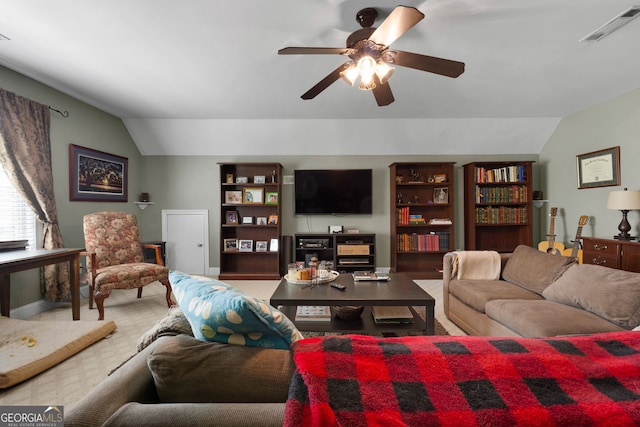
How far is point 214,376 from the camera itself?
0.77 metres

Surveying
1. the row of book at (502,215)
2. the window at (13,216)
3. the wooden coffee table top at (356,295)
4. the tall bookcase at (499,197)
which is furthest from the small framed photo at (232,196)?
the row of book at (502,215)

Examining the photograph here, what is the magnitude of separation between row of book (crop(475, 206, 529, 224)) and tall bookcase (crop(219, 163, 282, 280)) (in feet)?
10.6

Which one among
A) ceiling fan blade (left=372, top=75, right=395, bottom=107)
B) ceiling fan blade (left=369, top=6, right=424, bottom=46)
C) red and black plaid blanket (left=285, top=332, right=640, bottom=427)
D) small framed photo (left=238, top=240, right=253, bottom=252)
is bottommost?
small framed photo (left=238, top=240, right=253, bottom=252)

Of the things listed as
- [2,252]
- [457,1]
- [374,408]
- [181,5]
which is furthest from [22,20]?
[374,408]

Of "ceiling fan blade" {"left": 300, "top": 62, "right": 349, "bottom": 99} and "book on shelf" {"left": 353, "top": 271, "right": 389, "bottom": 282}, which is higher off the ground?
"ceiling fan blade" {"left": 300, "top": 62, "right": 349, "bottom": 99}

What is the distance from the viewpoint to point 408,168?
187 inches

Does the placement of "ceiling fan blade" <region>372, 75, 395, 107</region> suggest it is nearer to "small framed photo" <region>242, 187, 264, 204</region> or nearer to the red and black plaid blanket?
the red and black plaid blanket

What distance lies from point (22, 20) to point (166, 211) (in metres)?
3.05

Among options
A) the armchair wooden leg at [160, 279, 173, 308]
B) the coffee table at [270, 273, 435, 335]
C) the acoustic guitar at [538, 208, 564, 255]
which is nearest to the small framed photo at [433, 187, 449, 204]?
the acoustic guitar at [538, 208, 564, 255]

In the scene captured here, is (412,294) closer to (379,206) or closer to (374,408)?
(374,408)

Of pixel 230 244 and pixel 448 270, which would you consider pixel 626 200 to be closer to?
pixel 448 270

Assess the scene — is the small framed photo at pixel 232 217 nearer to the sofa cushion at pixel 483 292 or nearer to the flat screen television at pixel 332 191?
the flat screen television at pixel 332 191

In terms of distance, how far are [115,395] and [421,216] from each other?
4524mm

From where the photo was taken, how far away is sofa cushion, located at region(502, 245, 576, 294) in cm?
223
